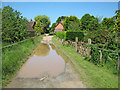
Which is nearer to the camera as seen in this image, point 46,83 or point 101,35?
point 46,83

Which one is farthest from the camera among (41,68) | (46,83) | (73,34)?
(73,34)

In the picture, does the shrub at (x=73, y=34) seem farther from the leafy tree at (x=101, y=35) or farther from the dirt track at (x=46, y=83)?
the dirt track at (x=46, y=83)

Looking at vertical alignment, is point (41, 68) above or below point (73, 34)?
below

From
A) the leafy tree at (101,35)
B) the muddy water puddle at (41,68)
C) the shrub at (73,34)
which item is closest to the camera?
the muddy water puddle at (41,68)

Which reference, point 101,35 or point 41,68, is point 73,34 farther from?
point 41,68

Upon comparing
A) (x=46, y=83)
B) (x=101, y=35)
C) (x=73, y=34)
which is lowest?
(x=46, y=83)

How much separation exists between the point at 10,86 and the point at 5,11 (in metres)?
10.5

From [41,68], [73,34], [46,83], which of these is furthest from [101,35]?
[73,34]

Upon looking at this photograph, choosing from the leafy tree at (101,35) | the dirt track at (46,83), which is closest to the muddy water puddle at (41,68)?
the dirt track at (46,83)

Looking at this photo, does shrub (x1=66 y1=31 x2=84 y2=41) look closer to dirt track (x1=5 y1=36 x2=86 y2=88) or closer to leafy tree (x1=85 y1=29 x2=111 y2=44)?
leafy tree (x1=85 y1=29 x2=111 y2=44)

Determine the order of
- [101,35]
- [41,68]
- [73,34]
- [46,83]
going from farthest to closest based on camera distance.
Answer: [73,34], [101,35], [41,68], [46,83]

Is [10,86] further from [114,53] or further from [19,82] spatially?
[114,53]

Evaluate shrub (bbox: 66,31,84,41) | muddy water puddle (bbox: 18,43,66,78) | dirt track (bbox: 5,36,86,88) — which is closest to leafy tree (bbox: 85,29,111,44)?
muddy water puddle (bbox: 18,43,66,78)

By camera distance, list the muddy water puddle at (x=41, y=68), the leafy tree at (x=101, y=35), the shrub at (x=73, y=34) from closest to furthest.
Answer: the muddy water puddle at (x=41, y=68) → the leafy tree at (x=101, y=35) → the shrub at (x=73, y=34)
